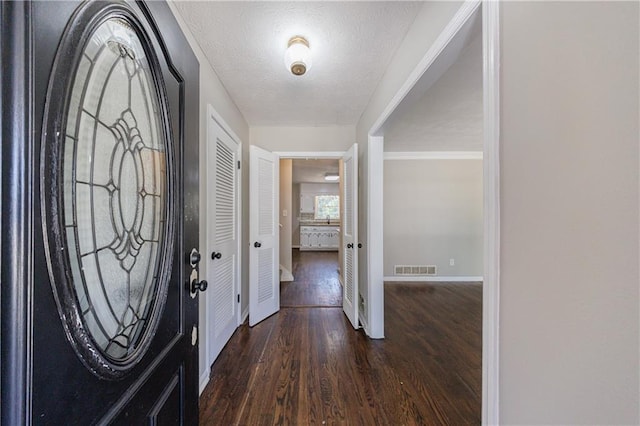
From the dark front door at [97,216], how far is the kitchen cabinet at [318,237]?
7.23 meters

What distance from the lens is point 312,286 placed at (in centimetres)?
406

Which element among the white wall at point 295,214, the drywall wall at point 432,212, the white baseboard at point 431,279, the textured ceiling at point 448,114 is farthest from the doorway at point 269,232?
the white wall at point 295,214

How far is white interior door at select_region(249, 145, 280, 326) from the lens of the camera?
262cm

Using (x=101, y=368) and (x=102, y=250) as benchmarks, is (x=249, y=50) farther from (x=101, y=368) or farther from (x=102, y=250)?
(x=101, y=368)

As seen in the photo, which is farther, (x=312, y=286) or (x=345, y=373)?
(x=312, y=286)

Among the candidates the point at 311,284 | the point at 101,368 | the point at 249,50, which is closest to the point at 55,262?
the point at 101,368

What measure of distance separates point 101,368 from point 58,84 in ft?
1.82

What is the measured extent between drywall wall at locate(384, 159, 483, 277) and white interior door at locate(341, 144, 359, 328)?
178cm

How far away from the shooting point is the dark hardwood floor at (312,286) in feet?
10.9

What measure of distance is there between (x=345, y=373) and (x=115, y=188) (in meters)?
1.85

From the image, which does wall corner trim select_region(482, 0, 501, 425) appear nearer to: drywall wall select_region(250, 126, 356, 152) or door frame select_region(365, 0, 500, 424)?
door frame select_region(365, 0, 500, 424)

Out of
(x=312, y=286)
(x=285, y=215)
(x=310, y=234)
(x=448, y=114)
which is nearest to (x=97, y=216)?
(x=448, y=114)

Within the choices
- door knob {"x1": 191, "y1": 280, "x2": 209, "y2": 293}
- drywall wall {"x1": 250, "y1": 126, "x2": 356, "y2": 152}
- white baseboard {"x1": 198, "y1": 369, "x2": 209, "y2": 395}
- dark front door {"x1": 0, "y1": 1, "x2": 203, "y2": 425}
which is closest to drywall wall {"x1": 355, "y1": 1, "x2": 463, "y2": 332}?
drywall wall {"x1": 250, "y1": 126, "x2": 356, "y2": 152}

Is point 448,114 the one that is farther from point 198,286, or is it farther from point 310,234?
point 310,234
